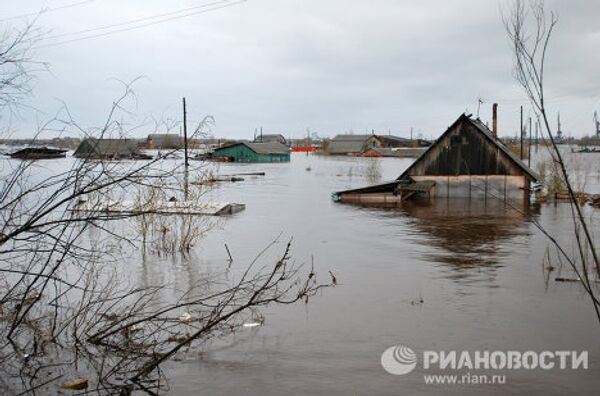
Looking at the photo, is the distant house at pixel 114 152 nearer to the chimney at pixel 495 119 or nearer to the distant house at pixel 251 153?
the chimney at pixel 495 119

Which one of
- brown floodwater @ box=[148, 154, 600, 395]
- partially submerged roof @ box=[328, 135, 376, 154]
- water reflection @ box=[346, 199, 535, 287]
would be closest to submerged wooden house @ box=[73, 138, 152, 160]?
brown floodwater @ box=[148, 154, 600, 395]

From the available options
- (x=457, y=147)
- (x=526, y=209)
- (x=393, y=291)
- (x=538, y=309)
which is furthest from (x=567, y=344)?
(x=457, y=147)

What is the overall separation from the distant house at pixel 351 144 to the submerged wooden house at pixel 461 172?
87.3 meters

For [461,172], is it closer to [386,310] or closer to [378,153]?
A: [386,310]

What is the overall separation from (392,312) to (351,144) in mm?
115216

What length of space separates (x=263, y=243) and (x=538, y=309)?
10.9 metres

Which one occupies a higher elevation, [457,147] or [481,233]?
[457,147]

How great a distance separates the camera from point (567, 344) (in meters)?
10.4

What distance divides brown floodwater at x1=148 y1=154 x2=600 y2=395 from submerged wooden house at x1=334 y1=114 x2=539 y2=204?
8586 millimetres

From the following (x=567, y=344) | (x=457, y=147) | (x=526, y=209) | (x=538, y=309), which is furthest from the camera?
(x=457, y=147)

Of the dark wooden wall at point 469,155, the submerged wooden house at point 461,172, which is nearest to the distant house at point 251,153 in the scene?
the submerged wooden house at point 461,172

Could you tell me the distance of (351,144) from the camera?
4968 inches

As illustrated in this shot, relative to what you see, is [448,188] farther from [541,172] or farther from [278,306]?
[278,306]

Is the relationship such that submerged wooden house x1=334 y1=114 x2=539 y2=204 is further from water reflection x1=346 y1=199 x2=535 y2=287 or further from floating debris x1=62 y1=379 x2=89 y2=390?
floating debris x1=62 y1=379 x2=89 y2=390
